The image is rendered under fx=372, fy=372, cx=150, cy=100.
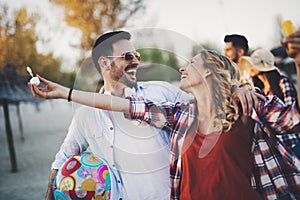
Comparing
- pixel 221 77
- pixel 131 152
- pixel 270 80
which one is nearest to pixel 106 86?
pixel 131 152

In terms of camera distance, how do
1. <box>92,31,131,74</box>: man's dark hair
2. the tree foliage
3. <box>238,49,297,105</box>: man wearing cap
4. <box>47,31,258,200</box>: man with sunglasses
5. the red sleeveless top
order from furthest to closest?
1. the tree foliage
2. <box>238,49,297,105</box>: man wearing cap
3. <box>92,31,131,74</box>: man's dark hair
4. <box>47,31,258,200</box>: man with sunglasses
5. the red sleeveless top

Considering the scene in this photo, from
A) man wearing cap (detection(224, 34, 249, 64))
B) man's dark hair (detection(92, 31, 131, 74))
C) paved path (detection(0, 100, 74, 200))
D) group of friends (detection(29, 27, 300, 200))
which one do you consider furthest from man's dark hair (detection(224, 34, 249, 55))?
paved path (detection(0, 100, 74, 200))

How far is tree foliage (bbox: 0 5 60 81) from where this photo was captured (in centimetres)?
568

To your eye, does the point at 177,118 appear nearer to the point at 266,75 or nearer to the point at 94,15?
the point at 266,75

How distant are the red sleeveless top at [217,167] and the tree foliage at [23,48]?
14.5ft

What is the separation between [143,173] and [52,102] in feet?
20.4

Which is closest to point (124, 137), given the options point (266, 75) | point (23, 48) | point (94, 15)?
point (266, 75)

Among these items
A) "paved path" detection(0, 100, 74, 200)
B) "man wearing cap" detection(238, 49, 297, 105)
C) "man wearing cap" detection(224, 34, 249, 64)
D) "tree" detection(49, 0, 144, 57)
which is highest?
"tree" detection(49, 0, 144, 57)

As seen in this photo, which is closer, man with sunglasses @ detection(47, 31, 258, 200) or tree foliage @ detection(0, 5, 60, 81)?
man with sunglasses @ detection(47, 31, 258, 200)

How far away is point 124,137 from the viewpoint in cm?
198

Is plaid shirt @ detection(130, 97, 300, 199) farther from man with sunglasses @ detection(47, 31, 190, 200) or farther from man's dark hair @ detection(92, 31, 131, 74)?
man's dark hair @ detection(92, 31, 131, 74)

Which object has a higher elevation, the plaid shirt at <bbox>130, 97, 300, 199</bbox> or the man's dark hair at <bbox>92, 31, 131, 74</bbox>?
the man's dark hair at <bbox>92, 31, 131, 74</bbox>

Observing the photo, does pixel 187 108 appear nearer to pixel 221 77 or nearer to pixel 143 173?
pixel 221 77

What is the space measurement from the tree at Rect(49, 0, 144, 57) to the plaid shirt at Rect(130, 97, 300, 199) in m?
2.55
